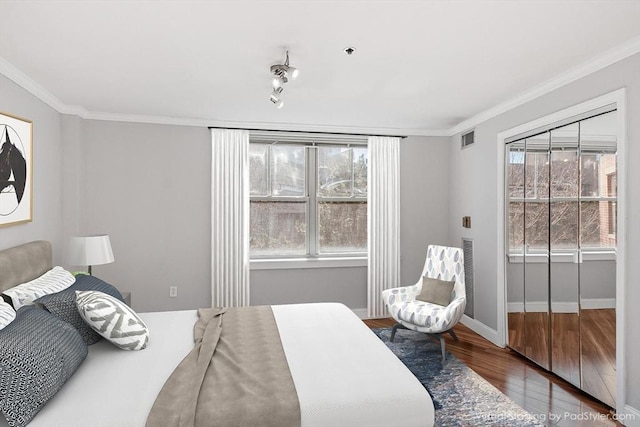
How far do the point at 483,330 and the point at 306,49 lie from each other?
3499 mm

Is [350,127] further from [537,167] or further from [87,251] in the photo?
[87,251]

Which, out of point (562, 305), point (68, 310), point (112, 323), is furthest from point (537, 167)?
point (68, 310)

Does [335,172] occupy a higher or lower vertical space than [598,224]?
higher

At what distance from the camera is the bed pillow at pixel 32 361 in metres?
1.51

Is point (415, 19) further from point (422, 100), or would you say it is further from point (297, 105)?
point (297, 105)

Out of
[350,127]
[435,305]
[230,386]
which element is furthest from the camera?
[350,127]

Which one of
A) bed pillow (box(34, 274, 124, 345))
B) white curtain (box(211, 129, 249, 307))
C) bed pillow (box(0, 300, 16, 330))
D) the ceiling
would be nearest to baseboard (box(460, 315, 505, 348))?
the ceiling

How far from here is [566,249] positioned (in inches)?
121

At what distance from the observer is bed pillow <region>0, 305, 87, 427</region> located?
1515mm

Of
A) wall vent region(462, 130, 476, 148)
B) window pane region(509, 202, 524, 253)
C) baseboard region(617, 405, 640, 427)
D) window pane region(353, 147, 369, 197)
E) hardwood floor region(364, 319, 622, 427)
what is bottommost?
hardwood floor region(364, 319, 622, 427)

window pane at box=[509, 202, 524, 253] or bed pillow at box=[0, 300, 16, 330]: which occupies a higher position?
window pane at box=[509, 202, 524, 253]

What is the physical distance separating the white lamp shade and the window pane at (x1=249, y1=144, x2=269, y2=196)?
5.98ft

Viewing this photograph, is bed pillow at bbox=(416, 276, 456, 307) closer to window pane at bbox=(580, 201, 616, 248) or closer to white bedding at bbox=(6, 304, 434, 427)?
window pane at bbox=(580, 201, 616, 248)

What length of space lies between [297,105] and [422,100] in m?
1.23
